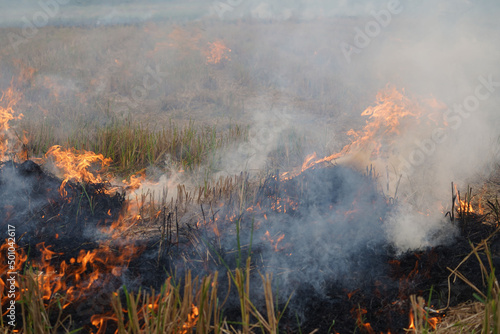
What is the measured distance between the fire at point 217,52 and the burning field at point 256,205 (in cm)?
196

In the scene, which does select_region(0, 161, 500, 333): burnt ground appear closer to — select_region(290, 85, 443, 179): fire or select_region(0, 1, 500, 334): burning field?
select_region(0, 1, 500, 334): burning field

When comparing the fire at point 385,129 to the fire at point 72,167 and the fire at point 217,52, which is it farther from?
the fire at point 217,52

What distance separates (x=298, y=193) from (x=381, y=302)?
153 centimetres

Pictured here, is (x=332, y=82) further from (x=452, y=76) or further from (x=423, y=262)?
(x=423, y=262)

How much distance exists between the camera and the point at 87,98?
10320 millimetres

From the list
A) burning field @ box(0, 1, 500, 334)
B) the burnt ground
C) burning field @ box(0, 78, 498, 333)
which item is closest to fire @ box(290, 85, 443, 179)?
burning field @ box(0, 1, 500, 334)

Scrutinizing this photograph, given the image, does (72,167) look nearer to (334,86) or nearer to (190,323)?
(190,323)

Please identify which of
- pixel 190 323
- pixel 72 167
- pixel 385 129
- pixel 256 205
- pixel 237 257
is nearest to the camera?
pixel 190 323

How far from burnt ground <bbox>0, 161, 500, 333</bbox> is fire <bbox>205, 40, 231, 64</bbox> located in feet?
34.6

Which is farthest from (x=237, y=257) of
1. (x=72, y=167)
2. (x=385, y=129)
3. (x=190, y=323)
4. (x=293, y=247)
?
(x=385, y=129)

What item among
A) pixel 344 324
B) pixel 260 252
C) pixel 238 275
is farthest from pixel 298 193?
pixel 238 275

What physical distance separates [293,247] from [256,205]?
34.6 inches

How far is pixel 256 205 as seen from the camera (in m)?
3.94

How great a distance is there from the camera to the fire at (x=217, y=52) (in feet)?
45.2
